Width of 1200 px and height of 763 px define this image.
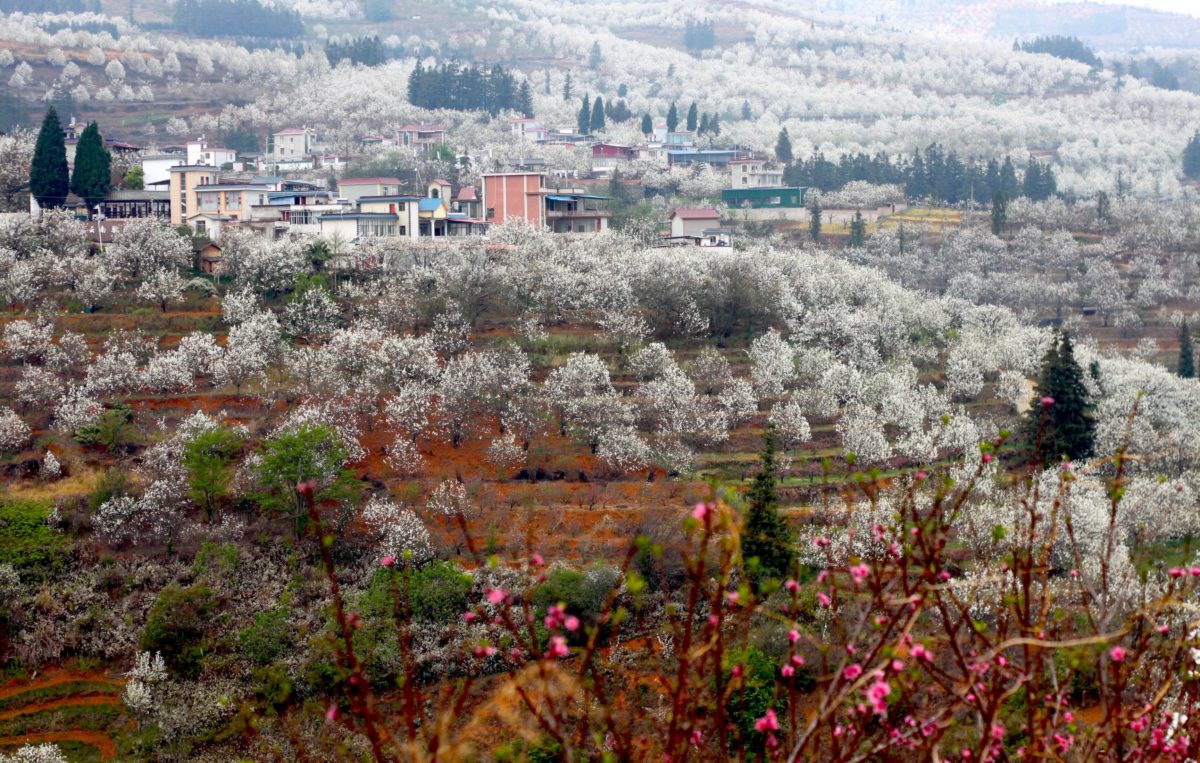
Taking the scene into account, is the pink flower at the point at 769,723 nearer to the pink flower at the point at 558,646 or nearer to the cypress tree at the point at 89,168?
the pink flower at the point at 558,646

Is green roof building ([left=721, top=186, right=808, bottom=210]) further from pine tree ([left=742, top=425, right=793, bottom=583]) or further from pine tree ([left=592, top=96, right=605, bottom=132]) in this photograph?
pine tree ([left=742, top=425, right=793, bottom=583])

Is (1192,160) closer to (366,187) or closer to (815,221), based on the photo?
(815,221)

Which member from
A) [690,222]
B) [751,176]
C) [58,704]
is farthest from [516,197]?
[58,704]

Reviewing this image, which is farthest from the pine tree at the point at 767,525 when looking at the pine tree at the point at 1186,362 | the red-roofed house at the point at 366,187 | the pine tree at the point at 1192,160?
the pine tree at the point at 1192,160

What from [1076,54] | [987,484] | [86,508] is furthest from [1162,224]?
[1076,54]

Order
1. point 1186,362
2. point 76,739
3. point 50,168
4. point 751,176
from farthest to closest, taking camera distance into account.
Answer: point 751,176 < point 50,168 < point 1186,362 < point 76,739

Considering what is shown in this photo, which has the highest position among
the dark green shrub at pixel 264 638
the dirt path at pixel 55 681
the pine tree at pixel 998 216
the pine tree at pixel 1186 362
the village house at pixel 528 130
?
the village house at pixel 528 130

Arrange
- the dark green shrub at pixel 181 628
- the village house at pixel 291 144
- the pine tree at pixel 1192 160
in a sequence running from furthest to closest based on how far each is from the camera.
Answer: the pine tree at pixel 1192 160, the village house at pixel 291 144, the dark green shrub at pixel 181 628
